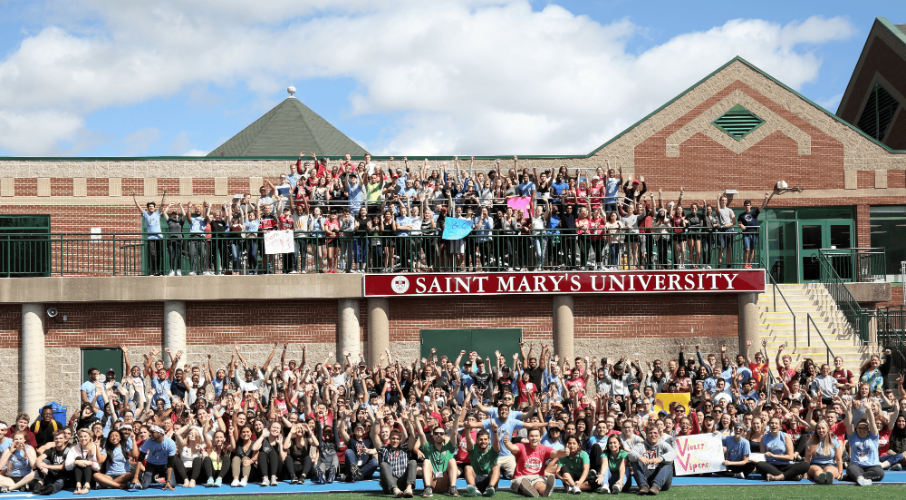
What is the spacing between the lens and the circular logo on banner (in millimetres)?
20125

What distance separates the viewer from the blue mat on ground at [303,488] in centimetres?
1363

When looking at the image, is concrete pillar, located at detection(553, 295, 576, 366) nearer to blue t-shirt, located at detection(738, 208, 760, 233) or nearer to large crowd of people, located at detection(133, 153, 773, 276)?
large crowd of people, located at detection(133, 153, 773, 276)

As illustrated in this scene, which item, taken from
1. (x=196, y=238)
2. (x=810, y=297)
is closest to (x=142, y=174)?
(x=196, y=238)

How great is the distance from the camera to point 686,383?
54.3ft

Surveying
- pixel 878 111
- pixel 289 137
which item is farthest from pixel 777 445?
pixel 289 137

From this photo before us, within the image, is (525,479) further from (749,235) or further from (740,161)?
(740,161)

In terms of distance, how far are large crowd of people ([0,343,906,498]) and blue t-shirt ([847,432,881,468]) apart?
0.6 inches

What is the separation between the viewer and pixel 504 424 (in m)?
14.5

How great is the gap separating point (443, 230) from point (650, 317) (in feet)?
17.7

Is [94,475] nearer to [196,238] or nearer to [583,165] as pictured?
[196,238]

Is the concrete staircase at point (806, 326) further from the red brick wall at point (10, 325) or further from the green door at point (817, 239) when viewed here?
the red brick wall at point (10, 325)

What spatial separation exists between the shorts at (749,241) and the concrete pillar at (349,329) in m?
9.49

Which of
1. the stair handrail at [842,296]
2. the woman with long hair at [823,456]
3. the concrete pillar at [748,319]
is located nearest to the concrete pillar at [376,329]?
the concrete pillar at [748,319]

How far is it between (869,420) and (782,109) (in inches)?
560
